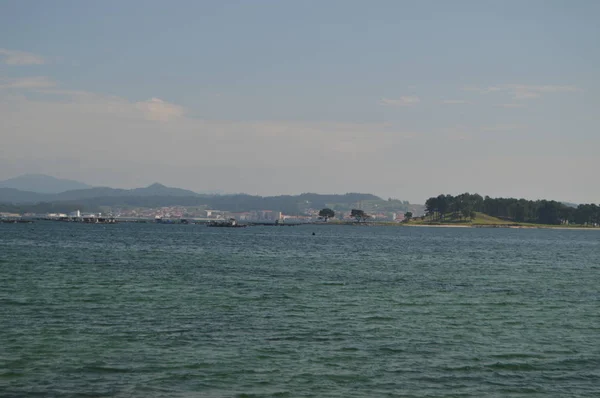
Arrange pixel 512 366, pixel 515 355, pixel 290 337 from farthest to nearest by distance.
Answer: pixel 290 337 < pixel 515 355 < pixel 512 366

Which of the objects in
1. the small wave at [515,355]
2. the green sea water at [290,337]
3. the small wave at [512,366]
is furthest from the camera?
the small wave at [515,355]

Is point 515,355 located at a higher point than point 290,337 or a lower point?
higher

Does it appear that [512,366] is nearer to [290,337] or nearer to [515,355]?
[515,355]

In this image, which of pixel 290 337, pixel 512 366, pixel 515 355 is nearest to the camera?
pixel 512 366

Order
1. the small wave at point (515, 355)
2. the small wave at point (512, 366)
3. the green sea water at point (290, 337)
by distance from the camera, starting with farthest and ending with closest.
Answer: the small wave at point (515, 355)
the small wave at point (512, 366)
the green sea water at point (290, 337)

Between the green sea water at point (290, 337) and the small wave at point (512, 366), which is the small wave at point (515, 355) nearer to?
the green sea water at point (290, 337)

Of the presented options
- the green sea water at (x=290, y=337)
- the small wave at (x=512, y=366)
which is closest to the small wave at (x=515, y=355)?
the green sea water at (x=290, y=337)

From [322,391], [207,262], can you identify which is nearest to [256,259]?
[207,262]

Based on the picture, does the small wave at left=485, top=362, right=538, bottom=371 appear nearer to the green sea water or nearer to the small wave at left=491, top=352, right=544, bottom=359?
Answer: the green sea water

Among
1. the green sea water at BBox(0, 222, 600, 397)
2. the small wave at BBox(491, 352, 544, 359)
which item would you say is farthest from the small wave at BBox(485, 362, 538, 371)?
the small wave at BBox(491, 352, 544, 359)

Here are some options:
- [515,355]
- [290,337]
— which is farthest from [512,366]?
[290,337]

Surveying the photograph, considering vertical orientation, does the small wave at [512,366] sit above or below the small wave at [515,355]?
below

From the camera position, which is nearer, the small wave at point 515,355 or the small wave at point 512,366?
the small wave at point 512,366

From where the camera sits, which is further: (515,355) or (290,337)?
(290,337)
